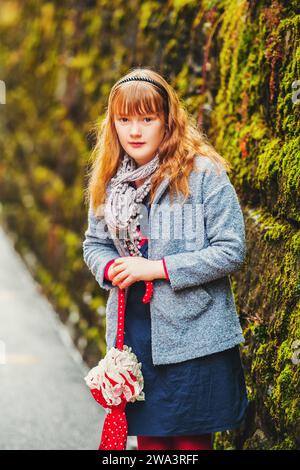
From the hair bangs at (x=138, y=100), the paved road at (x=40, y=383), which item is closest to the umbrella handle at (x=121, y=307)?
the hair bangs at (x=138, y=100)

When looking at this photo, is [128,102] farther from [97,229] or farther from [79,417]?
[79,417]

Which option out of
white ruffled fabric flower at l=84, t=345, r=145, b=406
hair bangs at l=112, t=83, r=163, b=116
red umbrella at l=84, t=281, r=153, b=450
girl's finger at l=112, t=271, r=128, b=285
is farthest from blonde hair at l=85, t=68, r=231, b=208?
white ruffled fabric flower at l=84, t=345, r=145, b=406

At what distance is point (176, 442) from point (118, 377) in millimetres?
373

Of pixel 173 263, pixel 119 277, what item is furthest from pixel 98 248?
pixel 173 263

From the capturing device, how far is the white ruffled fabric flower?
293 centimetres

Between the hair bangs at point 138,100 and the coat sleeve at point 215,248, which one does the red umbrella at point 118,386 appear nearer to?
the coat sleeve at point 215,248

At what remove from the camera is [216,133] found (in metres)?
4.12

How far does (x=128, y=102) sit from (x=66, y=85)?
13.9 ft

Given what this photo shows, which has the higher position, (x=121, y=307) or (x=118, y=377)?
(x=121, y=307)

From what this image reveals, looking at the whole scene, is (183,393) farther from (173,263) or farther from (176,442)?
(173,263)

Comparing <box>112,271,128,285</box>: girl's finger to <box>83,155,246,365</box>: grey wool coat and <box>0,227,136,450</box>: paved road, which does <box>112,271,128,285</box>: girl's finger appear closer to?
<box>83,155,246,365</box>: grey wool coat

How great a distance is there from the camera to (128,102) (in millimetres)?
2943

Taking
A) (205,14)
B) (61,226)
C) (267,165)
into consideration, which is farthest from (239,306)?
(61,226)

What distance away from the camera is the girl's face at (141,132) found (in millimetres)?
2965
